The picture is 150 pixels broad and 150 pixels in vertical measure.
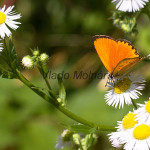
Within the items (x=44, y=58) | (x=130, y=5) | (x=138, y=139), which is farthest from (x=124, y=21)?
(x=138, y=139)

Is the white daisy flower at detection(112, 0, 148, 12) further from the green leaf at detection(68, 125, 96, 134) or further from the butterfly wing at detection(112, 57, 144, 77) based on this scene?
the green leaf at detection(68, 125, 96, 134)

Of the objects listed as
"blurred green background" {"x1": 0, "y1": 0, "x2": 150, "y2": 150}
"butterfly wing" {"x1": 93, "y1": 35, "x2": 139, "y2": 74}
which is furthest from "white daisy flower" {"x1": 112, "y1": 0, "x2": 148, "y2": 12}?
"blurred green background" {"x1": 0, "y1": 0, "x2": 150, "y2": 150}

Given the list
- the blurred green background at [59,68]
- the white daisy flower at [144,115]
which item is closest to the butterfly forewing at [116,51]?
the white daisy flower at [144,115]

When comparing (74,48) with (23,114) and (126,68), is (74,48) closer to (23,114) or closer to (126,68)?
(23,114)

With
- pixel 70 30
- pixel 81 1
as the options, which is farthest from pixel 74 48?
pixel 81 1

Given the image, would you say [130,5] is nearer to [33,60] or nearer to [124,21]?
[124,21]

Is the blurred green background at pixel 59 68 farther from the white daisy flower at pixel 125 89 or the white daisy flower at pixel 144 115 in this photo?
the white daisy flower at pixel 144 115
